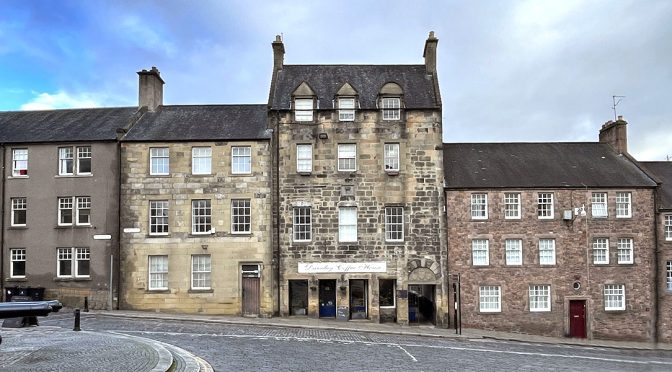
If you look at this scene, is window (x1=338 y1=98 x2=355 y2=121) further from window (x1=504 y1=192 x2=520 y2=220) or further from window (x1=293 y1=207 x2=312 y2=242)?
window (x1=504 y1=192 x2=520 y2=220)

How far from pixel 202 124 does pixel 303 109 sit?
5.61 metres

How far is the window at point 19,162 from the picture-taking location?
30.3m

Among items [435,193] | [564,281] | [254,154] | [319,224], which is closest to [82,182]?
[254,154]

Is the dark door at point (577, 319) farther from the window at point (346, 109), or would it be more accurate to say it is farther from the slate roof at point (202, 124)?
the slate roof at point (202, 124)

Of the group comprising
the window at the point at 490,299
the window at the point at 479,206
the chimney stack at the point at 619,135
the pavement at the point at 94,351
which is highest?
the chimney stack at the point at 619,135

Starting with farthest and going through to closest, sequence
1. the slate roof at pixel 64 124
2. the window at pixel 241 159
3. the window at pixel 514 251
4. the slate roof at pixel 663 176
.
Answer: the slate roof at pixel 663 176
the window at pixel 514 251
the slate roof at pixel 64 124
the window at pixel 241 159

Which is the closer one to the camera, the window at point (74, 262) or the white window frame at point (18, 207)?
the window at point (74, 262)

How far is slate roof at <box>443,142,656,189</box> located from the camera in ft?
101

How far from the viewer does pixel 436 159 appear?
3011cm

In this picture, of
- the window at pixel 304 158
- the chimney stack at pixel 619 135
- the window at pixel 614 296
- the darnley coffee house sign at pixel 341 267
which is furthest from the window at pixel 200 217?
the chimney stack at pixel 619 135

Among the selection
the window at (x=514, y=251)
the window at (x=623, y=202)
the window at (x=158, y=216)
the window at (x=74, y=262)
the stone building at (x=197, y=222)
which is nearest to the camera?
the stone building at (x=197, y=222)

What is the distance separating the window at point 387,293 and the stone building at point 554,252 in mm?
3198

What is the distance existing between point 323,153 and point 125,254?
11184 millimetres

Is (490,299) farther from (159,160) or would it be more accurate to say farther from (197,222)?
(159,160)
